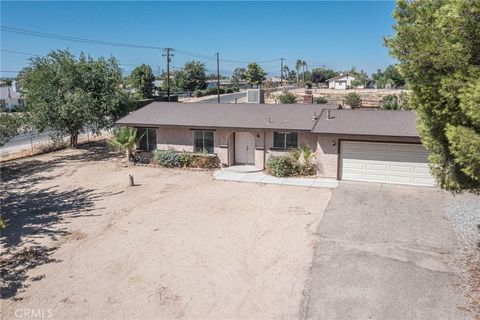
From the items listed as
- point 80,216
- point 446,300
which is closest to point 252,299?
point 446,300

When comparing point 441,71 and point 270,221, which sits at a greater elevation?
point 441,71

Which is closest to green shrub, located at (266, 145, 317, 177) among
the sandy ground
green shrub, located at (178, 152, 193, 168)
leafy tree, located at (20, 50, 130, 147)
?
the sandy ground

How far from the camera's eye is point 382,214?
14000mm

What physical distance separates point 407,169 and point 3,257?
15803 millimetres

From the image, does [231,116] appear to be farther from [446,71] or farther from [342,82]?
[342,82]

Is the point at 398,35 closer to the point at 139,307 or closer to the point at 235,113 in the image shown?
the point at 139,307

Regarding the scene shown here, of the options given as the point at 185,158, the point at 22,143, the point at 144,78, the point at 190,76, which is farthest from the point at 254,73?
the point at 185,158

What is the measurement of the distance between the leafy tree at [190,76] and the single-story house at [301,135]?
186ft

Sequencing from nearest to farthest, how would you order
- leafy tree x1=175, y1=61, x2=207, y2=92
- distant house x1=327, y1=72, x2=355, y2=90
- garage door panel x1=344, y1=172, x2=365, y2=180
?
garage door panel x1=344, y1=172, x2=365, y2=180 < leafy tree x1=175, y1=61, x2=207, y2=92 < distant house x1=327, y1=72, x2=355, y2=90

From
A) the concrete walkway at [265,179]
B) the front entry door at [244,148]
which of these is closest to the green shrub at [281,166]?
the concrete walkway at [265,179]

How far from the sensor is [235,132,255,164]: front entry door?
2156 centimetres

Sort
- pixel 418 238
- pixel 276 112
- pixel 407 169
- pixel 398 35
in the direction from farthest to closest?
pixel 276 112, pixel 407 169, pixel 418 238, pixel 398 35

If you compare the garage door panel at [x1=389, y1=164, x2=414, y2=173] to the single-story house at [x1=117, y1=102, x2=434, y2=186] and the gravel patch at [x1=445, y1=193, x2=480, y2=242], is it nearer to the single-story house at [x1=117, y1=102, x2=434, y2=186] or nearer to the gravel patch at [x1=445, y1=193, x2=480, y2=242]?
the single-story house at [x1=117, y1=102, x2=434, y2=186]

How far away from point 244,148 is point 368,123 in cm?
678
